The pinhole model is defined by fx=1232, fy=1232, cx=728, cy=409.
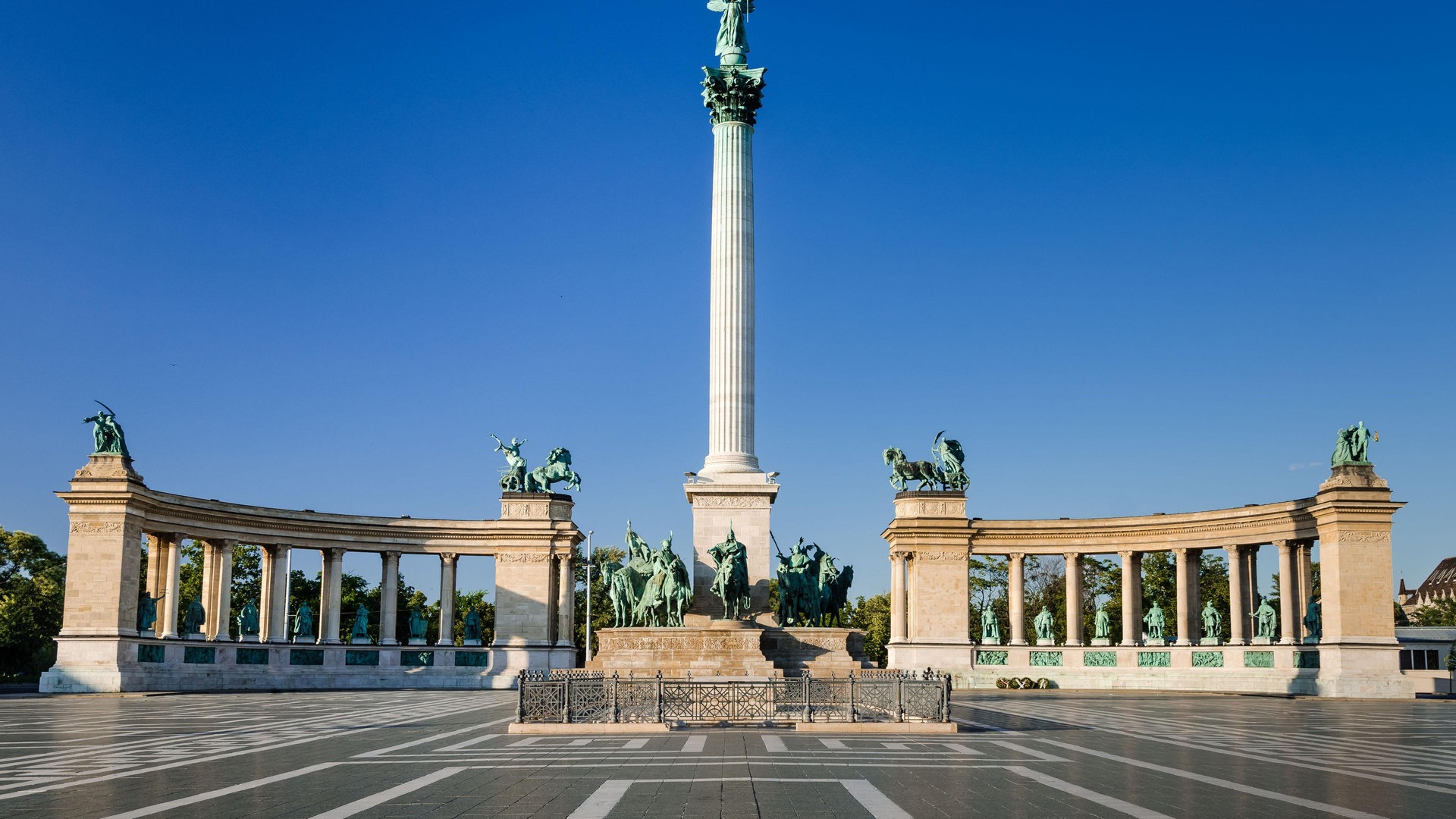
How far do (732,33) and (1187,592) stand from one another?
146ft

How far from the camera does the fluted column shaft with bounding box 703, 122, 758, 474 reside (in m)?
55.4

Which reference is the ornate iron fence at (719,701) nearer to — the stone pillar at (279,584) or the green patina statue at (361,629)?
the stone pillar at (279,584)

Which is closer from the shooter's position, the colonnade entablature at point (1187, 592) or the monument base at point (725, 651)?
the monument base at point (725, 651)

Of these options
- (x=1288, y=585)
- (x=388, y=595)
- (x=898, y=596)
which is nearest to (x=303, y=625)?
(x=388, y=595)

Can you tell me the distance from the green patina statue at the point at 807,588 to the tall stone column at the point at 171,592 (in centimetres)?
3737

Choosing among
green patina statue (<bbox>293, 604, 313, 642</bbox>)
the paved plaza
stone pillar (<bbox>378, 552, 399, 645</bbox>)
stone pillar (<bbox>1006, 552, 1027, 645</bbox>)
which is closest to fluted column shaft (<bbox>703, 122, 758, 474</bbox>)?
the paved plaza

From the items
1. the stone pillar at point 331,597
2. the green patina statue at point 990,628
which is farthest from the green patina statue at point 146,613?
the green patina statue at point 990,628

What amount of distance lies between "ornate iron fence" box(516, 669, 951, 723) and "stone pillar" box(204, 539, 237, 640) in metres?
47.0

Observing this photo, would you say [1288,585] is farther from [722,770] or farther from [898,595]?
[722,770]

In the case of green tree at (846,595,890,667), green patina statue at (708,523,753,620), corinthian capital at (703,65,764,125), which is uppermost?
corinthian capital at (703,65,764,125)

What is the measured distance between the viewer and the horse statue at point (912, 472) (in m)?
80.4

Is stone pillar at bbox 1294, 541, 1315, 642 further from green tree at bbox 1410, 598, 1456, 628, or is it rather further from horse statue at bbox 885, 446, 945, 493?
green tree at bbox 1410, 598, 1456, 628

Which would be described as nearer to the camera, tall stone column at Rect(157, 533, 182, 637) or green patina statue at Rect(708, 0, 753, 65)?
green patina statue at Rect(708, 0, 753, 65)

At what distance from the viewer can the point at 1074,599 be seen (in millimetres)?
79438
